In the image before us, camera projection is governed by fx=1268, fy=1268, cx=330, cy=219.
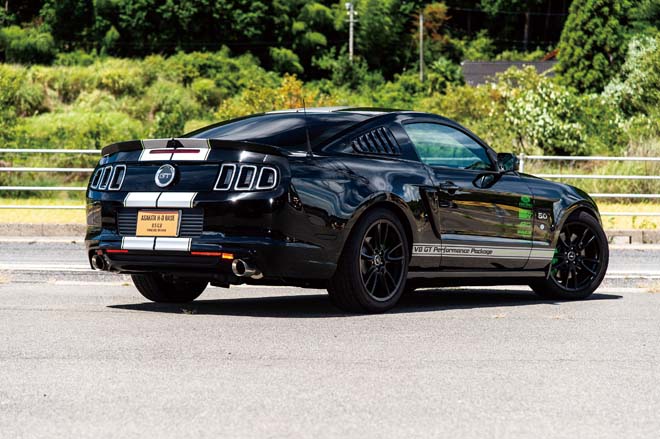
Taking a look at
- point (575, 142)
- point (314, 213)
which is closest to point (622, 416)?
point (314, 213)

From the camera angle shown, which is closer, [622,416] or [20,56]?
[622,416]

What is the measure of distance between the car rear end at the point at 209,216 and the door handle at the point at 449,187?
1.29 meters

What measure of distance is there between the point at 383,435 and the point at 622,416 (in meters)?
1.04

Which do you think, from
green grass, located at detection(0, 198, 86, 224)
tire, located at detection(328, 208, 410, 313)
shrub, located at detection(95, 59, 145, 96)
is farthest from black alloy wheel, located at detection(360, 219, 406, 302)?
shrub, located at detection(95, 59, 145, 96)

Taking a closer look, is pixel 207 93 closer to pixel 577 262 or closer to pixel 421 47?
pixel 421 47

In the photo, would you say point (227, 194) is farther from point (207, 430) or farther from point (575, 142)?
point (575, 142)

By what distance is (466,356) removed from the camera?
21.4 feet

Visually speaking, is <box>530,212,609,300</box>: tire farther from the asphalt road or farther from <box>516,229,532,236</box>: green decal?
<box>516,229,532,236</box>: green decal

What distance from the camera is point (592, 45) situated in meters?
74.5

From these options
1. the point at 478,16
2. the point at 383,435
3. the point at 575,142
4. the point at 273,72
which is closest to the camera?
the point at 383,435

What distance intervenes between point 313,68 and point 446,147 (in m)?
79.6

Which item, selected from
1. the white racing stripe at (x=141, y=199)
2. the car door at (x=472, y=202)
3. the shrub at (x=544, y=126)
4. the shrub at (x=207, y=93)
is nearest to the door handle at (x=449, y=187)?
the car door at (x=472, y=202)

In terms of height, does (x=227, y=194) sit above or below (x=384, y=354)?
above

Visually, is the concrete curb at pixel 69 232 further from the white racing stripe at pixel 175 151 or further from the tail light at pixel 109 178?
the white racing stripe at pixel 175 151
